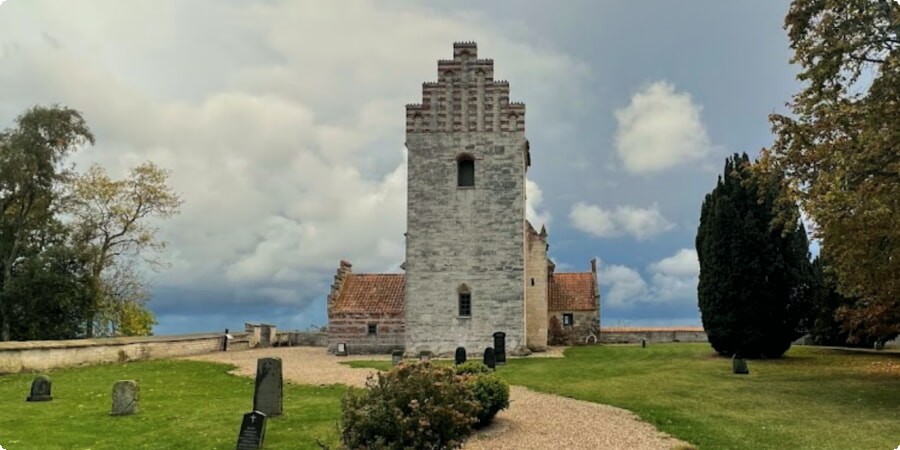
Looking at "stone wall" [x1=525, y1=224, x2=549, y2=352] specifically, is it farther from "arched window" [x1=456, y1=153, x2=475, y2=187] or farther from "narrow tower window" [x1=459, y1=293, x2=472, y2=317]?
"arched window" [x1=456, y1=153, x2=475, y2=187]

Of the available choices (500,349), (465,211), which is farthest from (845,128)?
(465,211)

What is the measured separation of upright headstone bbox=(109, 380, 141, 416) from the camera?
1488 centimetres

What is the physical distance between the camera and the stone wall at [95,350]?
79.1 ft

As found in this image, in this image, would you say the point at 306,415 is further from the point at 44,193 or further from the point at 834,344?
the point at 834,344

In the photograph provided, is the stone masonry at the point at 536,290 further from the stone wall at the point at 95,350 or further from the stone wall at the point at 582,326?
the stone wall at the point at 95,350

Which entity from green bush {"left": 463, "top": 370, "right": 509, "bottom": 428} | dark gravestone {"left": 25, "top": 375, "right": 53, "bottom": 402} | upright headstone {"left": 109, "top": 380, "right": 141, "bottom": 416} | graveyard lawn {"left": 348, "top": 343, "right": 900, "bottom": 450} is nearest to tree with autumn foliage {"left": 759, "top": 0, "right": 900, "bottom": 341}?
graveyard lawn {"left": 348, "top": 343, "right": 900, "bottom": 450}

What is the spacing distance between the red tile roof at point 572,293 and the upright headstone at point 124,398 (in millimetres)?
28935

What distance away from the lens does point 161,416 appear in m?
14.9

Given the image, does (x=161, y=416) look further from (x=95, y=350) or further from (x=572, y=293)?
(x=572, y=293)

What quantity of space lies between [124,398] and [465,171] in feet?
66.3

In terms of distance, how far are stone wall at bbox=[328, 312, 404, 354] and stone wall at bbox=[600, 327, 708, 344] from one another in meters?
14.3

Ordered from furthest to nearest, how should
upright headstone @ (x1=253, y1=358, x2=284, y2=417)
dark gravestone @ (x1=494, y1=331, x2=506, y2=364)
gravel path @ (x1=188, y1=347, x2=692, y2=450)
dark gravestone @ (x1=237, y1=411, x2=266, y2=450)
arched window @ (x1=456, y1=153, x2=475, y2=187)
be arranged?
1. arched window @ (x1=456, y1=153, x2=475, y2=187)
2. dark gravestone @ (x1=494, y1=331, x2=506, y2=364)
3. upright headstone @ (x1=253, y1=358, x2=284, y2=417)
4. gravel path @ (x1=188, y1=347, x2=692, y2=450)
5. dark gravestone @ (x1=237, y1=411, x2=266, y2=450)

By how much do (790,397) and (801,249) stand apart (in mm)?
12658

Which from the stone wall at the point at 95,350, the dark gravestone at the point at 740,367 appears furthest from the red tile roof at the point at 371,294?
the dark gravestone at the point at 740,367
